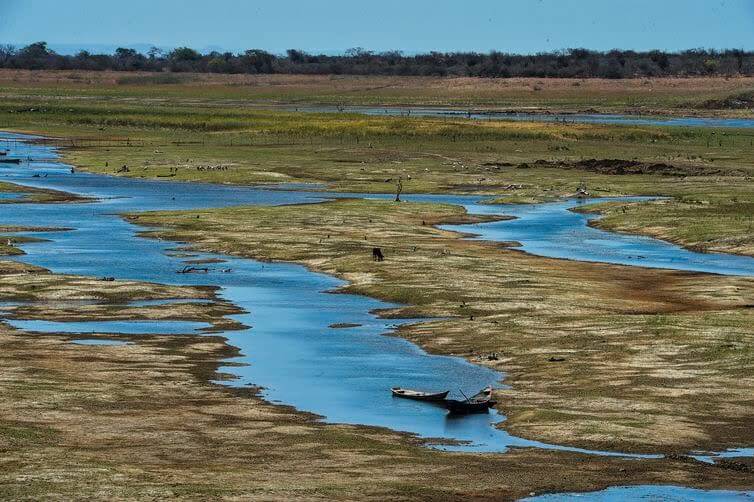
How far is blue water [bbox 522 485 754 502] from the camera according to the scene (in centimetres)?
2802

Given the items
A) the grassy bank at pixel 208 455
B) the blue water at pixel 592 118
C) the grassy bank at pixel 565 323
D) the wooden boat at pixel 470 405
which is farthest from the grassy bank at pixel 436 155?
the grassy bank at pixel 208 455

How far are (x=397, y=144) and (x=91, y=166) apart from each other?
3317 cm

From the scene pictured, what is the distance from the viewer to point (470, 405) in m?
35.8

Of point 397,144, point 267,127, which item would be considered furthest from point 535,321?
point 267,127

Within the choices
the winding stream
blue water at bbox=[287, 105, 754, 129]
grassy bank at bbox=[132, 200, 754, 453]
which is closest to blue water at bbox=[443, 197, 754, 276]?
the winding stream

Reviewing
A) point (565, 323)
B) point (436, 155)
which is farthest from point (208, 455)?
point (436, 155)

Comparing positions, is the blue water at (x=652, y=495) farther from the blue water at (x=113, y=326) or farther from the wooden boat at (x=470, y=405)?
the blue water at (x=113, y=326)

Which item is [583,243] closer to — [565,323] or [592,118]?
[565,323]

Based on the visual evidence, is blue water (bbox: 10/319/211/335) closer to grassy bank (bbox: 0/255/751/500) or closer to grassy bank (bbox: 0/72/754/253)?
grassy bank (bbox: 0/255/751/500)

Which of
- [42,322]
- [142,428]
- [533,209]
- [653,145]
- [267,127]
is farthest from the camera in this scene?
[267,127]

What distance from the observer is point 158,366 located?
135ft

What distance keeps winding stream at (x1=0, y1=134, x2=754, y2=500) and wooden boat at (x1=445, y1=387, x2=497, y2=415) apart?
257mm

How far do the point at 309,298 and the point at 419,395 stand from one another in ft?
60.6

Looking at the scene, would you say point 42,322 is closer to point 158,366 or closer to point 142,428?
point 158,366
